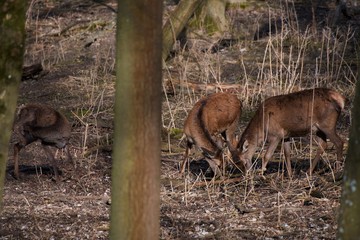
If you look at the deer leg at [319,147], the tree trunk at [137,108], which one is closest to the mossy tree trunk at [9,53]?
the tree trunk at [137,108]

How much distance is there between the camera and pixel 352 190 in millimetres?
4328

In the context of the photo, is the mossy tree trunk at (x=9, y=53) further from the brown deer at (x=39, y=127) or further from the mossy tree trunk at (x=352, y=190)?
the brown deer at (x=39, y=127)

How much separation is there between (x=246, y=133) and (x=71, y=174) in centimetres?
209

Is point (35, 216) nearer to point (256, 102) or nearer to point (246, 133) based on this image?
point (246, 133)

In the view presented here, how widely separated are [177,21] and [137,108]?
30.0 ft

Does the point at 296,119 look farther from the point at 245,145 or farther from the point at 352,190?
the point at 352,190

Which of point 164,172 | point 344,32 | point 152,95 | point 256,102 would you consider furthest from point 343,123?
point 152,95

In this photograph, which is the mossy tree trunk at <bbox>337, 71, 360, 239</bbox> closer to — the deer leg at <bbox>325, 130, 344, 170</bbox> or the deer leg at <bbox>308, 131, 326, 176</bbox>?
the deer leg at <bbox>308, 131, 326, 176</bbox>

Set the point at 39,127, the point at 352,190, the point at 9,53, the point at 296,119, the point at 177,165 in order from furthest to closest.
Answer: the point at 177,165 → the point at 296,119 → the point at 39,127 → the point at 9,53 → the point at 352,190

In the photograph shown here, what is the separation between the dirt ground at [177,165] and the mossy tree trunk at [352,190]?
2373 millimetres

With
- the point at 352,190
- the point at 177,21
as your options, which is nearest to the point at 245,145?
the point at 177,21

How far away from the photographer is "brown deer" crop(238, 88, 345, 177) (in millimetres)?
9680

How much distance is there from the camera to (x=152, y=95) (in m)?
4.66

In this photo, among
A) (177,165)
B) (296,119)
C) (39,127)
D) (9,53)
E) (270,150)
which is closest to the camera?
(9,53)
